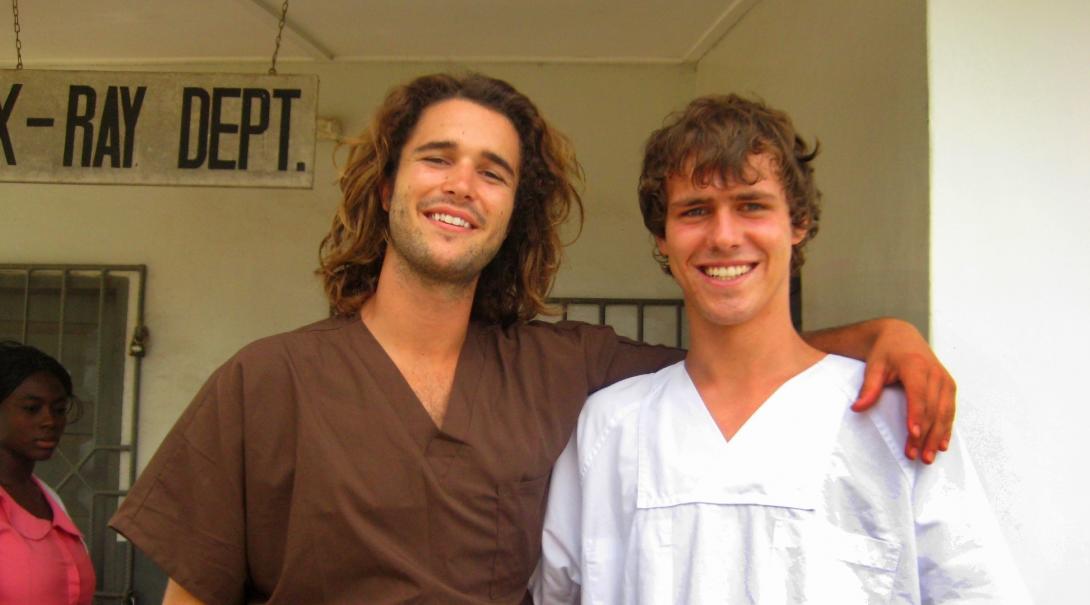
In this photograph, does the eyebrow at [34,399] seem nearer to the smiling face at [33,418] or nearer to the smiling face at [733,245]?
the smiling face at [33,418]

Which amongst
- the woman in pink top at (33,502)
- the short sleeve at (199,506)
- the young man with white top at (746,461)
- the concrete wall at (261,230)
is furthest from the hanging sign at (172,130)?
the young man with white top at (746,461)

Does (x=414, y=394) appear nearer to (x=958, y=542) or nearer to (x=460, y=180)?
(x=460, y=180)

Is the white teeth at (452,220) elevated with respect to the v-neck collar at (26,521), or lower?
elevated

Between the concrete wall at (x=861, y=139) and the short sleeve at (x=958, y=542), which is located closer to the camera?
the short sleeve at (x=958, y=542)

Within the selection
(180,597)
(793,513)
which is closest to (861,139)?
(793,513)

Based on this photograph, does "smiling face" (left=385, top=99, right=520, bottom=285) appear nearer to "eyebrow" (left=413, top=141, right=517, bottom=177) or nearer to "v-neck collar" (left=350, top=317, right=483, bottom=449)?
"eyebrow" (left=413, top=141, right=517, bottom=177)

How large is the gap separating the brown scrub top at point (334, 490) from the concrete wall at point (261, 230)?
2239 mm

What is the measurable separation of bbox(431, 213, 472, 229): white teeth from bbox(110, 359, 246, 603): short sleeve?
0.54m

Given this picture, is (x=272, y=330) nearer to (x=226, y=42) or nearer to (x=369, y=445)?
(x=226, y=42)

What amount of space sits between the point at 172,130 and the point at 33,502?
4.15 ft

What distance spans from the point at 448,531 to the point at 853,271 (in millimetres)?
1326

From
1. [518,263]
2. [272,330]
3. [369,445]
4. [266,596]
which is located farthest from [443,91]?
[272,330]

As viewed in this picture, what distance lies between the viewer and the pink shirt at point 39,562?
270 centimetres

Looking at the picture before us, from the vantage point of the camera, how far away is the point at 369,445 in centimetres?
178
